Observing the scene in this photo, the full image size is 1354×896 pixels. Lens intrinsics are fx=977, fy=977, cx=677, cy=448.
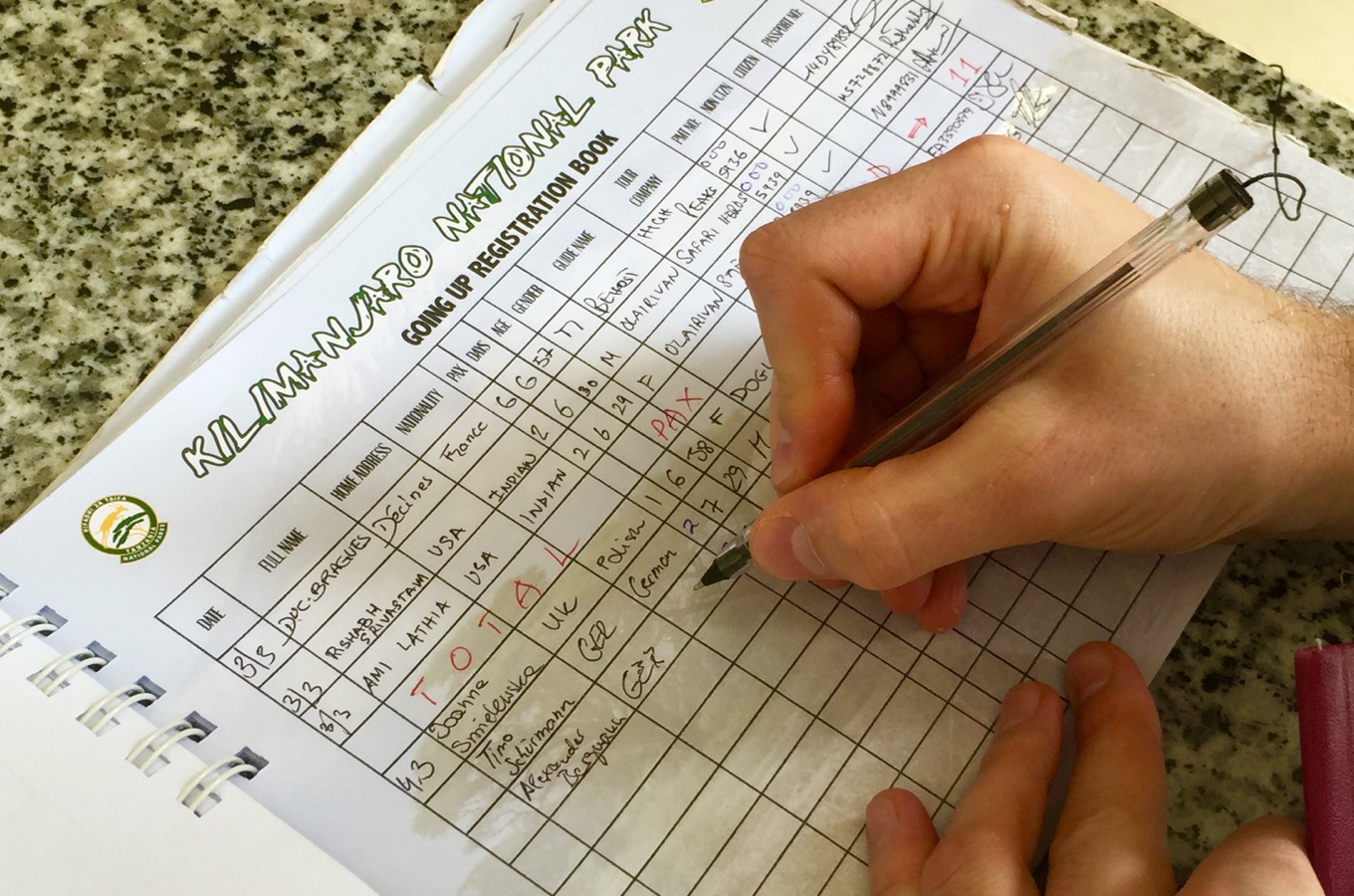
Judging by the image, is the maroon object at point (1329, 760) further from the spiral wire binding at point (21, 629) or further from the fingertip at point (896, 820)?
the spiral wire binding at point (21, 629)

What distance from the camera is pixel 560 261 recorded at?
1.72ft

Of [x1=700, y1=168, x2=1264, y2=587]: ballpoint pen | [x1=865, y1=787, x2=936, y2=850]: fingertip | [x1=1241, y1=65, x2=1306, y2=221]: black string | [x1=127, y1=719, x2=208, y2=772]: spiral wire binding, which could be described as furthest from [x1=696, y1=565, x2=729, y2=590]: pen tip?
[x1=1241, y1=65, x2=1306, y2=221]: black string

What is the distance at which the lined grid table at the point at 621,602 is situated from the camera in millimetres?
417

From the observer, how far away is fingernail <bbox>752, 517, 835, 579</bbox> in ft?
1.40

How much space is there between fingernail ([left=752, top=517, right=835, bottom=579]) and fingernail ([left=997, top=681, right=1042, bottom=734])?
97mm

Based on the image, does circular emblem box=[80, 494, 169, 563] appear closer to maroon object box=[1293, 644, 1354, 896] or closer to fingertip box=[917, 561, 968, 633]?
fingertip box=[917, 561, 968, 633]

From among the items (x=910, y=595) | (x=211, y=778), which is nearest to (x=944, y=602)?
(x=910, y=595)

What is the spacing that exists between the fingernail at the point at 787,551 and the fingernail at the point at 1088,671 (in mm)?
118

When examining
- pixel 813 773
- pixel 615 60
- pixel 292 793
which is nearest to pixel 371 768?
pixel 292 793

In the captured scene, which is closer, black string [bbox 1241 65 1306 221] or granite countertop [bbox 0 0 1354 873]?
granite countertop [bbox 0 0 1354 873]

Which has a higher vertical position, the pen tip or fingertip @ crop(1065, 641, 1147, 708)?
the pen tip

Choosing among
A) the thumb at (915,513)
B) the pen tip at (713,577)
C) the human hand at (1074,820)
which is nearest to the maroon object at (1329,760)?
the human hand at (1074,820)

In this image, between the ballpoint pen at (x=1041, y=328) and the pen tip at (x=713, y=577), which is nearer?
the ballpoint pen at (x=1041, y=328)

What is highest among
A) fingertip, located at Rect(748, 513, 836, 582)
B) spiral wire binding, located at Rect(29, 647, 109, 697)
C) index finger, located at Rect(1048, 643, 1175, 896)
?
spiral wire binding, located at Rect(29, 647, 109, 697)
